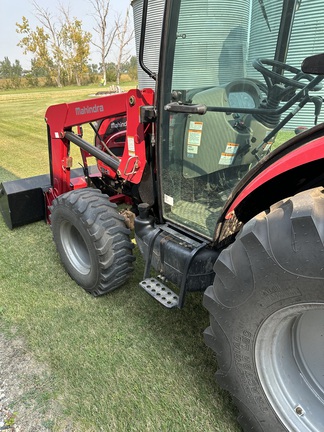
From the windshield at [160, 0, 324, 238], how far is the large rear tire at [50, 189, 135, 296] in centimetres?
49

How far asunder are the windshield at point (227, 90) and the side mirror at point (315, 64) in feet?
0.69

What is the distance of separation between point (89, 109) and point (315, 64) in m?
1.94

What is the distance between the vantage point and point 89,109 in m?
2.77

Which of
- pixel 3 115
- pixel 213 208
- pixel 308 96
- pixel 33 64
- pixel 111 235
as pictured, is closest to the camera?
pixel 308 96

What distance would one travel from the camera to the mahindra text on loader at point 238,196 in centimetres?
132

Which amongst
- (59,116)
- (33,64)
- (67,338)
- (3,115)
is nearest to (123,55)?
(3,115)

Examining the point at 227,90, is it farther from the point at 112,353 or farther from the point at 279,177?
the point at 112,353

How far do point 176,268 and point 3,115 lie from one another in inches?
566

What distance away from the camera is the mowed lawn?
180cm

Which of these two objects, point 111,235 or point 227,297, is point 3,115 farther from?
point 227,297

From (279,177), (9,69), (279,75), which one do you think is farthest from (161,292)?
(9,69)

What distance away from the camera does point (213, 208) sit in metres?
2.03

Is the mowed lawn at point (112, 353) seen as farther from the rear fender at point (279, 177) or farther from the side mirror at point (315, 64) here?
the side mirror at point (315, 64)

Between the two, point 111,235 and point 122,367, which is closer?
point 122,367
